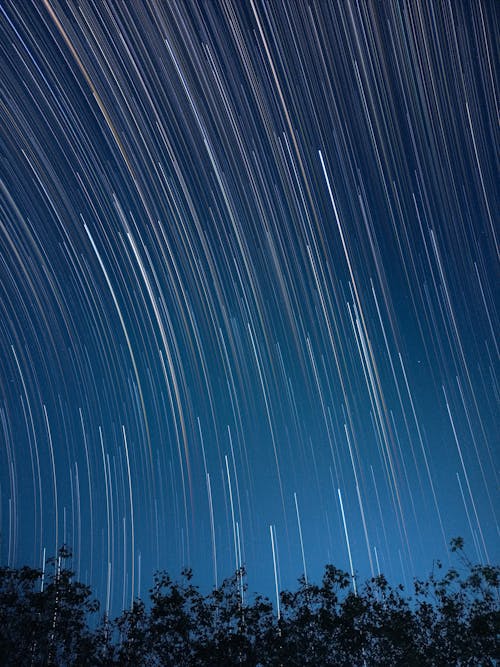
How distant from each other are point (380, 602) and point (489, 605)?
5.07 m

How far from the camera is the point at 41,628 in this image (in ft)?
86.1

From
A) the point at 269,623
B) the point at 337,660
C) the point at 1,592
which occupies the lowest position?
the point at 337,660

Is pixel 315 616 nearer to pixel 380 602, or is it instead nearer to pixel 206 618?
pixel 380 602

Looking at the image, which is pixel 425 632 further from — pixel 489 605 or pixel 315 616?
pixel 315 616

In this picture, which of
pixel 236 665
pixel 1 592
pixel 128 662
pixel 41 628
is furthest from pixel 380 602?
pixel 1 592

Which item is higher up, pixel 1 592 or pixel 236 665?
pixel 1 592

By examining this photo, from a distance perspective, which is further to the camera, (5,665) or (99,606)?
(99,606)

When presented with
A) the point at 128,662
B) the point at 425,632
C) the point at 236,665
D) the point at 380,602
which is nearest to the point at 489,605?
the point at 425,632

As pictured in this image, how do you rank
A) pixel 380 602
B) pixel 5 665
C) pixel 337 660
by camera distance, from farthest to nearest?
pixel 380 602
pixel 337 660
pixel 5 665

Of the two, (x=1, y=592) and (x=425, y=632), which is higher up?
(x=1, y=592)

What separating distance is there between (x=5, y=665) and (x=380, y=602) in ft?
56.6

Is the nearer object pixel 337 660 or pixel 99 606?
pixel 337 660

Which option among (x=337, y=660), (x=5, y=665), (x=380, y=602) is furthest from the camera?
(x=380, y=602)

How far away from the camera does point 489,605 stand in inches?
1066
